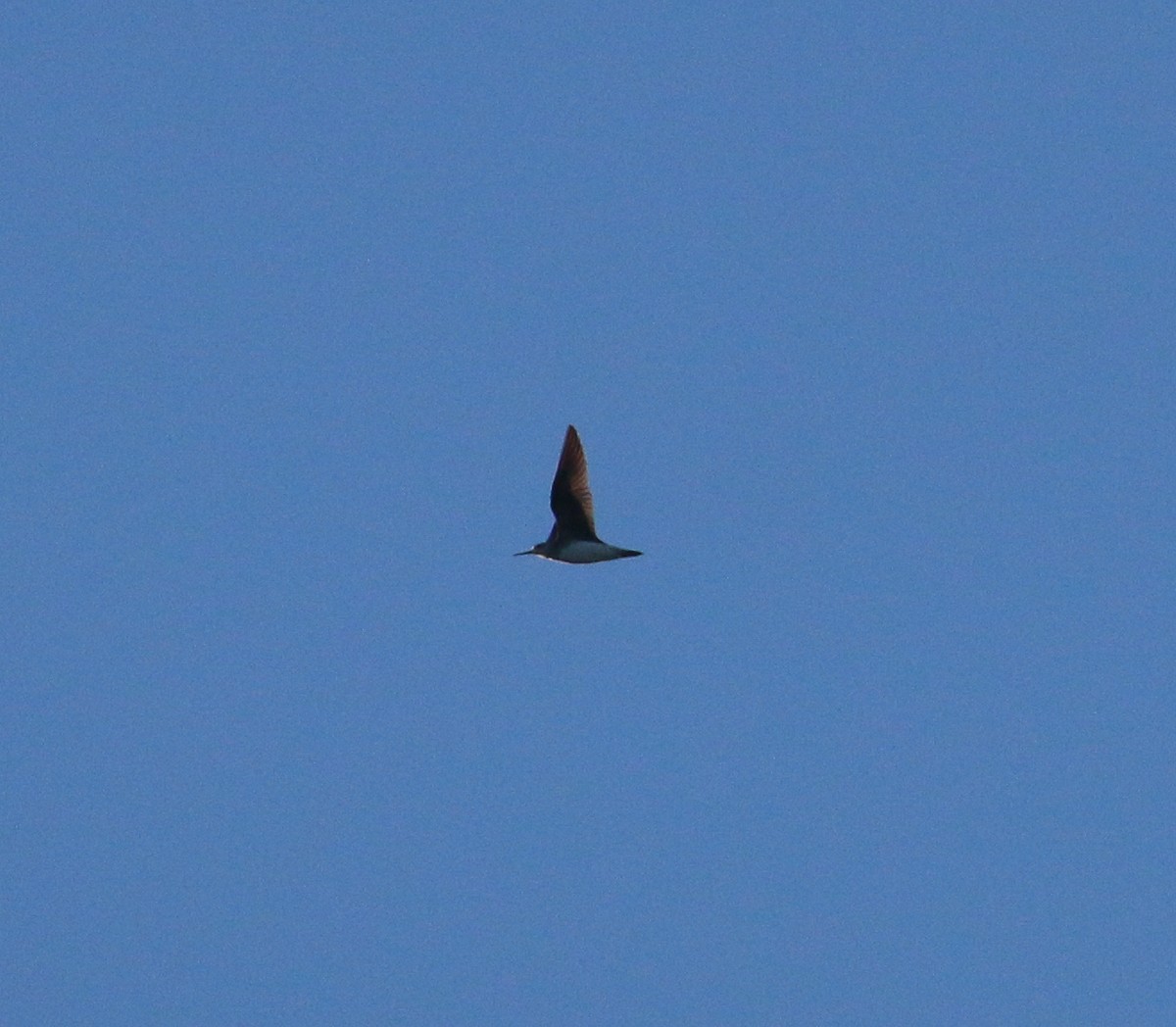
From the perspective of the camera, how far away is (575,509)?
2972 cm

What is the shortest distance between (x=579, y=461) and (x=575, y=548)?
185cm

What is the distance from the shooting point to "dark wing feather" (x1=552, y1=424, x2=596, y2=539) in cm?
2955

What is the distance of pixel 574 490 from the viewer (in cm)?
2967

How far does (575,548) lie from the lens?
3016 cm

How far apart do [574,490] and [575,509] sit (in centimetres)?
38

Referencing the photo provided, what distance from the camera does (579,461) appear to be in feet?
97.4

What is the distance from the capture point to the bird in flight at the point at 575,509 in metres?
29.5

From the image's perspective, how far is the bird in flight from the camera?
29484 mm

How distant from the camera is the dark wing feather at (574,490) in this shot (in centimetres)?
2955
